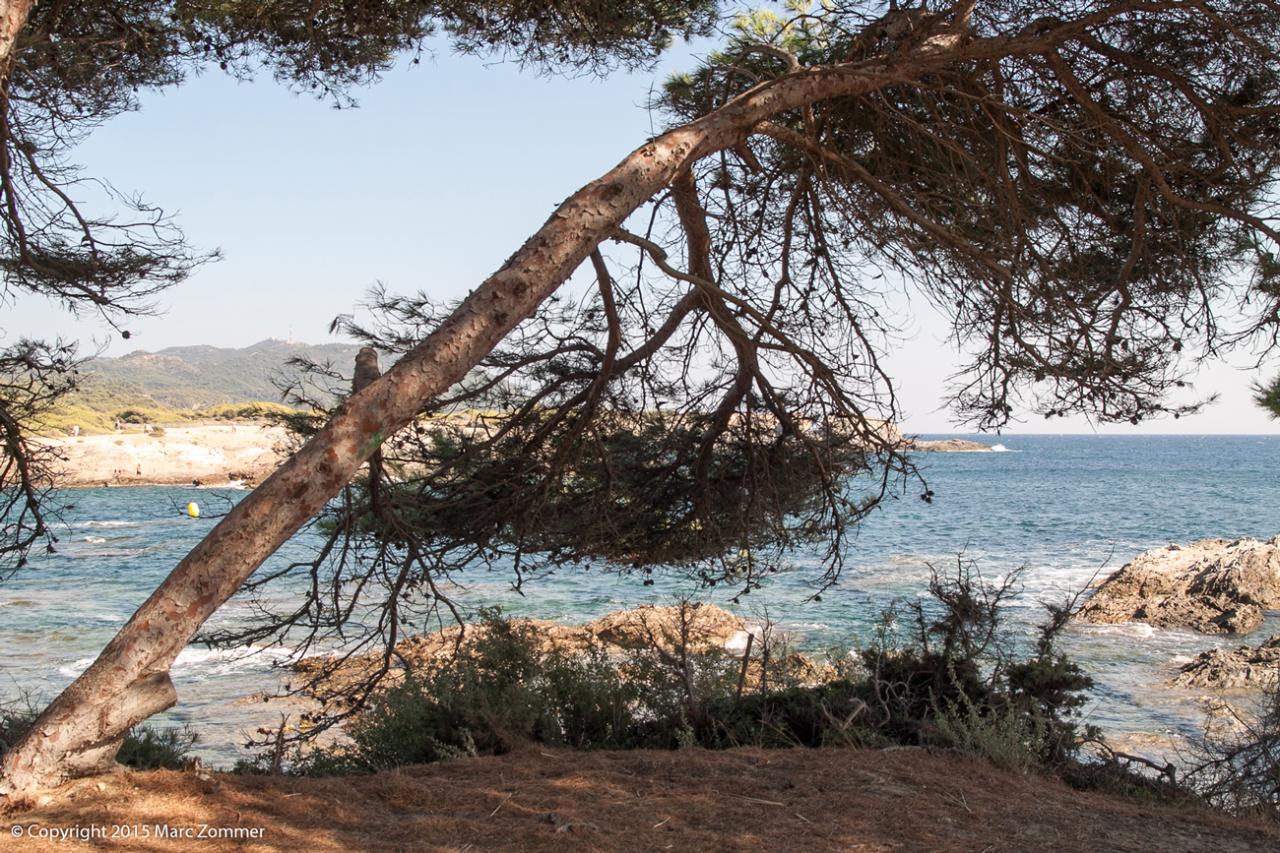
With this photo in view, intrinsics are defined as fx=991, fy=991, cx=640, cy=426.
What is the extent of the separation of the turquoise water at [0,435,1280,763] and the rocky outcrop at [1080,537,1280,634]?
50cm

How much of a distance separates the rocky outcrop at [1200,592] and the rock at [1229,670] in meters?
2.38

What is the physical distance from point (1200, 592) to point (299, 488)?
16943 mm

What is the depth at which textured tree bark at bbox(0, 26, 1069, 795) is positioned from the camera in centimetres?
316

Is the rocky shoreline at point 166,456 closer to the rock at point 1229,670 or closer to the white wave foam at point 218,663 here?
the white wave foam at point 218,663

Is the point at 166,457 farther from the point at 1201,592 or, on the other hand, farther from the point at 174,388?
the point at 1201,592

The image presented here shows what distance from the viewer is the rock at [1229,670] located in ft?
39.1

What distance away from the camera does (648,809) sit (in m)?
3.79

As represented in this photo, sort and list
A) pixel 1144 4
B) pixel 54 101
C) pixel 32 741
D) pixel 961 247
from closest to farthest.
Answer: pixel 32 741 → pixel 961 247 → pixel 1144 4 → pixel 54 101

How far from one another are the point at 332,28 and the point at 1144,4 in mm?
4675

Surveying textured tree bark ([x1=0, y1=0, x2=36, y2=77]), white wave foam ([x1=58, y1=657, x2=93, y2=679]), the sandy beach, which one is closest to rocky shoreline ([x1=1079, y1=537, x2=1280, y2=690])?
textured tree bark ([x1=0, y1=0, x2=36, y2=77])

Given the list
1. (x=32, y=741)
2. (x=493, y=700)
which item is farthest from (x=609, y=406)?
(x=32, y=741)

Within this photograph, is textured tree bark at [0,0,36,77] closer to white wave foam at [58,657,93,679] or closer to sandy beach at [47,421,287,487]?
white wave foam at [58,657,93,679]

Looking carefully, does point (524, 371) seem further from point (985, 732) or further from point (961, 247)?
A: point (985, 732)

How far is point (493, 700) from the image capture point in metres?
5.33
